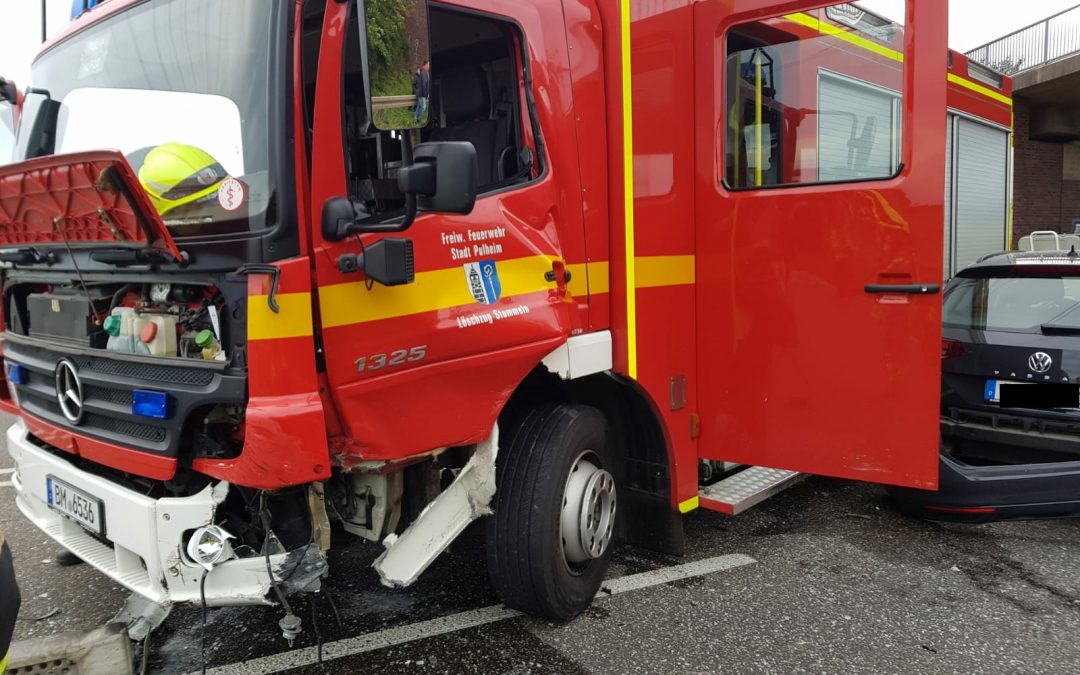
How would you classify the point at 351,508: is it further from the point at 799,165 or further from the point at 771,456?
the point at 799,165

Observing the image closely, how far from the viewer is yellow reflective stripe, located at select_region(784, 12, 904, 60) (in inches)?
139

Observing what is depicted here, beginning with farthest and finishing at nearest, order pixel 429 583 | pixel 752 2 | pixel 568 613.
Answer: pixel 429 583
pixel 752 2
pixel 568 613

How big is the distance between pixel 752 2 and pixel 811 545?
2866mm

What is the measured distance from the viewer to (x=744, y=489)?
4.11 metres

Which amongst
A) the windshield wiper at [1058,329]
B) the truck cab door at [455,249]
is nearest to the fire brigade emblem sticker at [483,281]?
the truck cab door at [455,249]

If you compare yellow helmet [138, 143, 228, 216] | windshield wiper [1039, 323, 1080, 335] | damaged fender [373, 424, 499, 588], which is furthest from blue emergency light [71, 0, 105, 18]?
windshield wiper [1039, 323, 1080, 335]

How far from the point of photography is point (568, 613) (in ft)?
11.0

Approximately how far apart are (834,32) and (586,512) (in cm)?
250

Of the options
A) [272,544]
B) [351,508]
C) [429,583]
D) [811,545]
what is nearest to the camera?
[272,544]

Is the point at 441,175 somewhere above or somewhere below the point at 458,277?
above

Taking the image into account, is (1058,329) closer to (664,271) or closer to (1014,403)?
(1014,403)

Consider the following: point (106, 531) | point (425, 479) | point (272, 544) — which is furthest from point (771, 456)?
point (106, 531)

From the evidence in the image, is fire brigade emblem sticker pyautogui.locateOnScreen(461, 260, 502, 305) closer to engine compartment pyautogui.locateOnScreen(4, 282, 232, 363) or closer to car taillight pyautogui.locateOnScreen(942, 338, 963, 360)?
engine compartment pyautogui.locateOnScreen(4, 282, 232, 363)

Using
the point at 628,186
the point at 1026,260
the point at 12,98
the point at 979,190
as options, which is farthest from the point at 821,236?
the point at 979,190
